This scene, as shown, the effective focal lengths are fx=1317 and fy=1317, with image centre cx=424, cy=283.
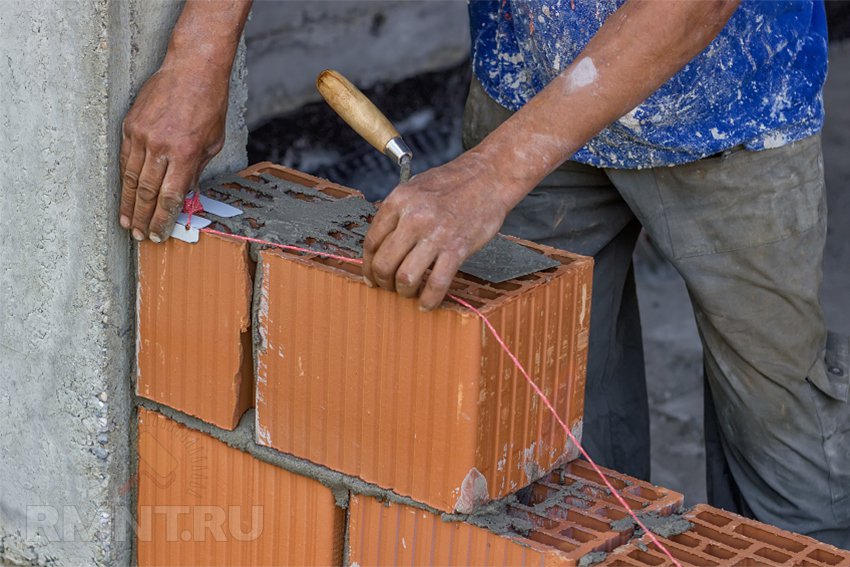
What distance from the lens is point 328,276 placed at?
2139 mm

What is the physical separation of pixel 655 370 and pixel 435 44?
1706 mm

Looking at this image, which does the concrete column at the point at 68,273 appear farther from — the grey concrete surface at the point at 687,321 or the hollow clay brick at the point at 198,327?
the grey concrete surface at the point at 687,321

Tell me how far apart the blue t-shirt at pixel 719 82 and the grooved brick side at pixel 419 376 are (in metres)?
0.45

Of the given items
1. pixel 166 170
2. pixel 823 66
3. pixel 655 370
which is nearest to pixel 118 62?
pixel 166 170

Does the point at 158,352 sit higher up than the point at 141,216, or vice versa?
the point at 141,216

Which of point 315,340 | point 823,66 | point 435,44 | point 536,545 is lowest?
point 536,545

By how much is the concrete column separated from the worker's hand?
616 millimetres

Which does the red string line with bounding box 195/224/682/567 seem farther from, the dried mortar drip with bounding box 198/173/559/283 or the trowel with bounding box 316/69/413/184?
the trowel with bounding box 316/69/413/184

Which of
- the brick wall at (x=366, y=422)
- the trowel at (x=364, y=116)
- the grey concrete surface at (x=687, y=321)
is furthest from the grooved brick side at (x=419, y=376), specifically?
the grey concrete surface at (x=687, y=321)

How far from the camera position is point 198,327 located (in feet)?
A: 7.73

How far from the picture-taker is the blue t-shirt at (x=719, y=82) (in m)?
2.52

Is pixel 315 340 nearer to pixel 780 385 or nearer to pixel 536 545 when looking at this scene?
pixel 536 545

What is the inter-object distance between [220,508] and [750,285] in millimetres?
1162

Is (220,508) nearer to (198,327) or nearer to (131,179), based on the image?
(198,327)
